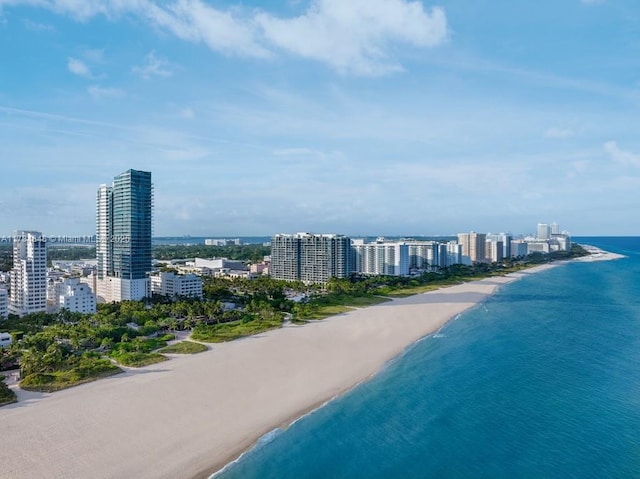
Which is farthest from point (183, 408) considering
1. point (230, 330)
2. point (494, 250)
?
point (494, 250)

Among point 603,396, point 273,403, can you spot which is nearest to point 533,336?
point 603,396

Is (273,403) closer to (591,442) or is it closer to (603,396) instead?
(591,442)

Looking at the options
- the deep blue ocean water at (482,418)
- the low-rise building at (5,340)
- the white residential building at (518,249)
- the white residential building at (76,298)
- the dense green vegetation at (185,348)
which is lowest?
the deep blue ocean water at (482,418)

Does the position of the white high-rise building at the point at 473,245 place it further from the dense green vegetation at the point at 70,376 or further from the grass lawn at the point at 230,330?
the dense green vegetation at the point at 70,376

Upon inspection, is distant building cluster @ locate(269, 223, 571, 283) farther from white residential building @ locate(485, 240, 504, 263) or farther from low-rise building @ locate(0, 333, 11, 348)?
low-rise building @ locate(0, 333, 11, 348)

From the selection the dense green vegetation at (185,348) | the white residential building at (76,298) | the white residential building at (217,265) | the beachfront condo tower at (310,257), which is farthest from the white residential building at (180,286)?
the white residential building at (217,265)

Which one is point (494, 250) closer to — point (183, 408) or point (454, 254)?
point (454, 254)
